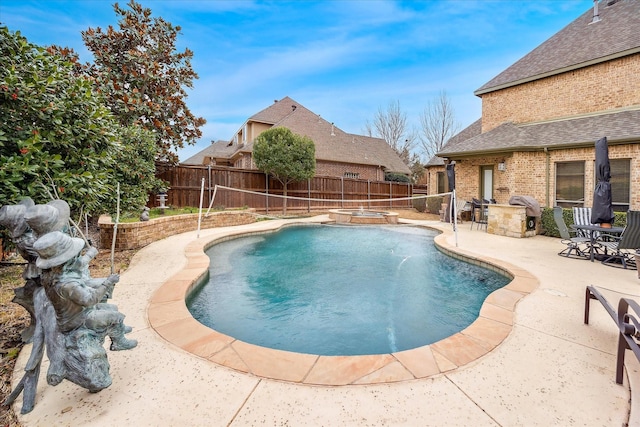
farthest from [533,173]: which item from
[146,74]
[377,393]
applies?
[146,74]

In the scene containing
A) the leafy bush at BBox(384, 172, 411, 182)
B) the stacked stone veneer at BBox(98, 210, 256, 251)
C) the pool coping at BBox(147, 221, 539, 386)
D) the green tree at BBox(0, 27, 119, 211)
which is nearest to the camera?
the pool coping at BBox(147, 221, 539, 386)

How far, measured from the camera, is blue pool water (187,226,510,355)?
11.3 ft

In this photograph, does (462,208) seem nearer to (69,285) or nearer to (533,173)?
(533,173)

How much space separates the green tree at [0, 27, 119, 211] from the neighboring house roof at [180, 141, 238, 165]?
2241 cm

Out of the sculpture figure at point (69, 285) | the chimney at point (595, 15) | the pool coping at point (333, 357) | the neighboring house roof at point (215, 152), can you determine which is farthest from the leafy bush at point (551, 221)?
the neighboring house roof at point (215, 152)

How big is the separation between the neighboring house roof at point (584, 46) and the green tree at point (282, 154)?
9146 mm

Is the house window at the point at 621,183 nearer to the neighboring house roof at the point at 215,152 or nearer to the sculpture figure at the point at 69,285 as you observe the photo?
the sculpture figure at the point at 69,285

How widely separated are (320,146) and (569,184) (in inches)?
584

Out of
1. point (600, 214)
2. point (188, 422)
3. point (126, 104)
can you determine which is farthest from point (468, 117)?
point (188, 422)

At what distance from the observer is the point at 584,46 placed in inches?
456

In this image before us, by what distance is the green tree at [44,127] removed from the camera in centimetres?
230

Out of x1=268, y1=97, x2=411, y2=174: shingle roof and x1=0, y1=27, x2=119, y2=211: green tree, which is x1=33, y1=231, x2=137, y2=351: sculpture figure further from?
x1=268, y1=97, x2=411, y2=174: shingle roof

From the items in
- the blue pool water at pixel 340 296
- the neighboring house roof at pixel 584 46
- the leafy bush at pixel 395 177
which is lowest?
the blue pool water at pixel 340 296

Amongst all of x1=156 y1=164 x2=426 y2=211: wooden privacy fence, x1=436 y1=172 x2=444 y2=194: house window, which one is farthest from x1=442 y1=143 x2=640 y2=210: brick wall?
x1=436 y1=172 x2=444 y2=194: house window
